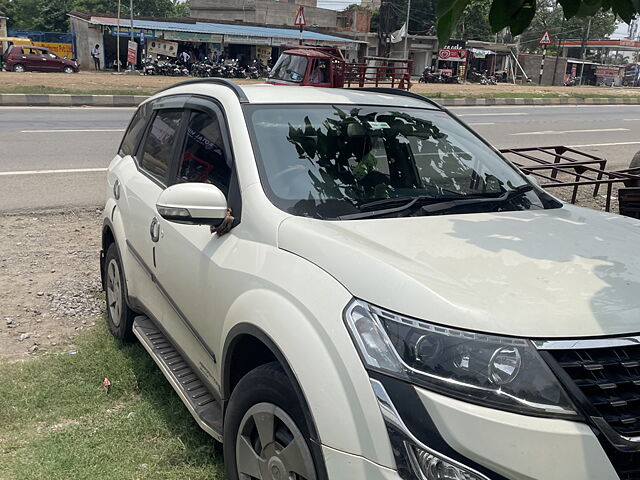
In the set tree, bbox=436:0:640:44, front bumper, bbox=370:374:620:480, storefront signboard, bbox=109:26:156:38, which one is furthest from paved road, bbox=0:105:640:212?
storefront signboard, bbox=109:26:156:38

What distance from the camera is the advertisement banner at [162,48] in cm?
3975

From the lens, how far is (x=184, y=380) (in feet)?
9.83

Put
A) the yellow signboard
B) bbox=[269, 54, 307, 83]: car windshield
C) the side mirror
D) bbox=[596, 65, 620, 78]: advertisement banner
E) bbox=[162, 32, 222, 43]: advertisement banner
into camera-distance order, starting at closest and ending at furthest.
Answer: the side mirror
bbox=[269, 54, 307, 83]: car windshield
bbox=[162, 32, 222, 43]: advertisement banner
the yellow signboard
bbox=[596, 65, 620, 78]: advertisement banner

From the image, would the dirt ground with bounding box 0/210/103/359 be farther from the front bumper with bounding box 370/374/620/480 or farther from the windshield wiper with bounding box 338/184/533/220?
the front bumper with bounding box 370/374/620/480

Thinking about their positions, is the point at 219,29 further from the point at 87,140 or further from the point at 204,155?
the point at 204,155

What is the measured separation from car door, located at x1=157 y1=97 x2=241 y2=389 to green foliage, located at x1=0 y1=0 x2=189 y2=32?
59072 mm

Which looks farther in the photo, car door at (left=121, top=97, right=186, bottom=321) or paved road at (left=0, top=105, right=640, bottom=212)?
paved road at (left=0, top=105, right=640, bottom=212)

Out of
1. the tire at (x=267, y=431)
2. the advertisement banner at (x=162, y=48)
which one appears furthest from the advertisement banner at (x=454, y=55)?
the tire at (x=267, y=431)

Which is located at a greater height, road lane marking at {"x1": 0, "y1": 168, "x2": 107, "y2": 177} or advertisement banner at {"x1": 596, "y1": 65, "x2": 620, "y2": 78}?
advertisement banner at {"x1": 596, "y1": 65, "x2": 620, "y2": 78}

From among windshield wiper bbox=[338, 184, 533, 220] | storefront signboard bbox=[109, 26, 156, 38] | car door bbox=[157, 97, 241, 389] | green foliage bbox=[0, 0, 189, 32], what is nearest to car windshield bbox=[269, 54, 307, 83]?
car door bbox=[157, 97, 241, 389]

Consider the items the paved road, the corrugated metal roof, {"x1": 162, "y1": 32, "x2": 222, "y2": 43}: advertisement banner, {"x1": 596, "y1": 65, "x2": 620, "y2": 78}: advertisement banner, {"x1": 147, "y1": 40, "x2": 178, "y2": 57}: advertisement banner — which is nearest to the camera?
the paved road

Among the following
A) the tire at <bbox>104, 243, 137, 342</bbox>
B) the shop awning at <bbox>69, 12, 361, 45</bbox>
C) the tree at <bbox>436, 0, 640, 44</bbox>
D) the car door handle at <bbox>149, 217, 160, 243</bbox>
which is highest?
the shop awning at <bbox>69, 12, 361, 45</bbox>

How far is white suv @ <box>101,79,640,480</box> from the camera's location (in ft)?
5.48

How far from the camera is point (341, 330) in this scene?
188cm
